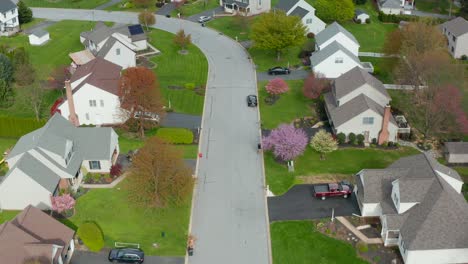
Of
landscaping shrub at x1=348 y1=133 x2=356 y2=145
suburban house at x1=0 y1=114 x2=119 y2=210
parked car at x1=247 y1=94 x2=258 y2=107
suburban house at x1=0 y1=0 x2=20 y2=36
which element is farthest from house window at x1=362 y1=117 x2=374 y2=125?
suburban house at x1=0 y1=0 x2=20 y2=36

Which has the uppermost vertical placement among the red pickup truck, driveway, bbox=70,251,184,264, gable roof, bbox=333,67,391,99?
gable roof, bbox=333,67,391,99

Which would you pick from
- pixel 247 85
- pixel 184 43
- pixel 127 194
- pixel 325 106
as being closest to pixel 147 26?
pixel 184 43

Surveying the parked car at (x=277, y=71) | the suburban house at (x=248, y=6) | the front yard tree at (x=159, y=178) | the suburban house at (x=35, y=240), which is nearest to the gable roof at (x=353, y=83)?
the parked car at (x=277, y=71)

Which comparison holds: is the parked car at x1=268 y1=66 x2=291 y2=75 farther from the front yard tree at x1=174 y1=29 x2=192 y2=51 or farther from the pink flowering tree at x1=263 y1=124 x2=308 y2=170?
the pink flowering tree at x1=263 y1=124 x2=308 y2=170

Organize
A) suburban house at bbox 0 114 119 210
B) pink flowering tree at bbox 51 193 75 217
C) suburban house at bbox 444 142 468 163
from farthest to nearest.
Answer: suburban house at bbox 444 142 468 163
suburban house at bbox 0 114 119 210
pink flowering tree at bbox 51 193 75 217

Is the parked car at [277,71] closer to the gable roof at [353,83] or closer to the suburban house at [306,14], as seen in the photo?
the gable roof at [353,83]
